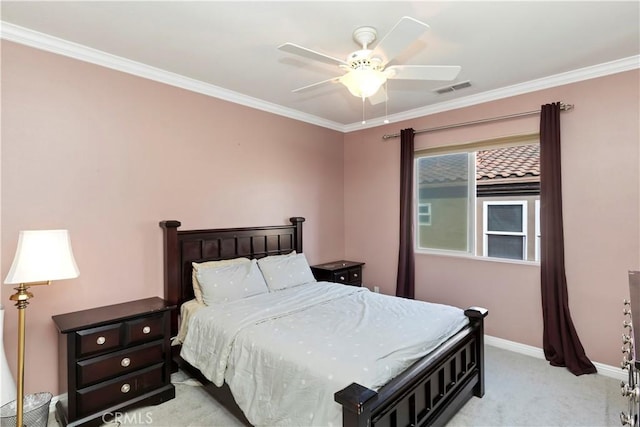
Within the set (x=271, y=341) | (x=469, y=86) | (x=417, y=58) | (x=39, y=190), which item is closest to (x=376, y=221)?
(x=469, y=86)

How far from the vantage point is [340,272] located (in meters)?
4.18

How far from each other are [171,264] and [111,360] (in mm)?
885

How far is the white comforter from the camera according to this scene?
5.77 feet

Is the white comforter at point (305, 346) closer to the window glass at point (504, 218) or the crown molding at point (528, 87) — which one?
the window glass at point (504, 218)

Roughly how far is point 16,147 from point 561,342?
4718 mm

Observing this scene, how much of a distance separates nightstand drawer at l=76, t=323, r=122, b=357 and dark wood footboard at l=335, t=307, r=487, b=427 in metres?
1.76

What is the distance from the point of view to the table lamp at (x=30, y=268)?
1.94 m

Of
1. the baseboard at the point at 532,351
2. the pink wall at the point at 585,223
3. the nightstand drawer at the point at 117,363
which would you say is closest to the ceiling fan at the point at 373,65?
the pink wall at the point at 585,223

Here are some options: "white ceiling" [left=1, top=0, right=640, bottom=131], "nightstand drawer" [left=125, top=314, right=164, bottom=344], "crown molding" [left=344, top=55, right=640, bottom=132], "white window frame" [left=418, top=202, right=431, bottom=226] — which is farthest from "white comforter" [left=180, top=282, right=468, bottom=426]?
"crown molding" [left=344, top=55, right=640, bottom=132]

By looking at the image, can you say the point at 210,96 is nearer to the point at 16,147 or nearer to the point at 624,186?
the point at 16,147

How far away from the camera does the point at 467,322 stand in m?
2.57

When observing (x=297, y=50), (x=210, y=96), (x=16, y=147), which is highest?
(x=210, y=96)

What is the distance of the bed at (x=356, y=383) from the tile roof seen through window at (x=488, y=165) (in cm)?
176

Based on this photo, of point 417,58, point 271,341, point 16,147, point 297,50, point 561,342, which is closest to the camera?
point 297,50
